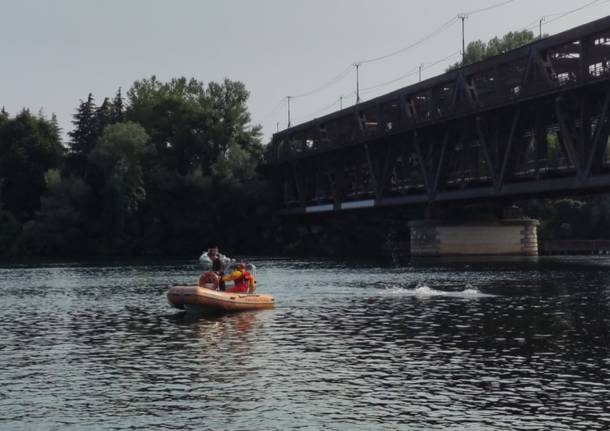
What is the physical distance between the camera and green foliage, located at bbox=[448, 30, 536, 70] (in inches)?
5630

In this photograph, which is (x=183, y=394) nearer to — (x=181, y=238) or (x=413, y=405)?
(x=413, y=405)

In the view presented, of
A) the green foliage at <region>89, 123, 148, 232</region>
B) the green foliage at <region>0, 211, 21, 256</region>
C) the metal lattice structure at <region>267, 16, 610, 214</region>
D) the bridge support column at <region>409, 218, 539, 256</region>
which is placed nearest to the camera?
the metal lattice structure at <region>267, 16, 610, 214</region>

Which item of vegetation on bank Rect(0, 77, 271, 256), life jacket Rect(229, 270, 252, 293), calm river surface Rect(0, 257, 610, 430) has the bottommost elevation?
calm river surface Rect(0, 257, 610, 430)

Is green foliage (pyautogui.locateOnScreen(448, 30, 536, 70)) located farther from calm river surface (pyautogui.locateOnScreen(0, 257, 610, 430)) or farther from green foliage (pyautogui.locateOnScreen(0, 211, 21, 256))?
calm river surface (pyautogui.locateOnScreen(0, 257, 610, 430))

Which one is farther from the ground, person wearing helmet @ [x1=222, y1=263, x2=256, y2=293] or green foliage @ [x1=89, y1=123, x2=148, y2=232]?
green foliage @ [x1=89, y1=123, x2=148, y2=232]

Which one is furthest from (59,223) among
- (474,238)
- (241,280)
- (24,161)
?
(241,280)

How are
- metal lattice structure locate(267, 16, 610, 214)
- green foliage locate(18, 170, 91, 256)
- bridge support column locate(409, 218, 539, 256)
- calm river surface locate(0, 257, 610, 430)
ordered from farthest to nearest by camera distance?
green foliage locate(18, 170, 91, 256) < bridge support column locate(409, 218, 539, 256) < metal lattice structure locate(267, 16, 610, 214) < calm river surface locate(0, 257, 610, 430)

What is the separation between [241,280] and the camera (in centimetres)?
4412

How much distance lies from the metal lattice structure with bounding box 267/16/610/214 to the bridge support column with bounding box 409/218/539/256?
411 centimetres

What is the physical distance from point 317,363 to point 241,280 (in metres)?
17.8

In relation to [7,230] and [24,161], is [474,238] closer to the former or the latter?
[7,230]

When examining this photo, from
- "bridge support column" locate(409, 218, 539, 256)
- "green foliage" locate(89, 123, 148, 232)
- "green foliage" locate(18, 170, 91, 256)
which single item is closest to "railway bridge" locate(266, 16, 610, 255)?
"bridge support column" locate(409, 218, 539, 256)

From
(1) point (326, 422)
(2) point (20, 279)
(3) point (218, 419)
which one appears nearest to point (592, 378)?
(1) point (326, 422)

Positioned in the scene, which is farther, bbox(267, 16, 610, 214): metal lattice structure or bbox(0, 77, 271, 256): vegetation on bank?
bbox(0, 77, 271, 256): vegetation on bank
